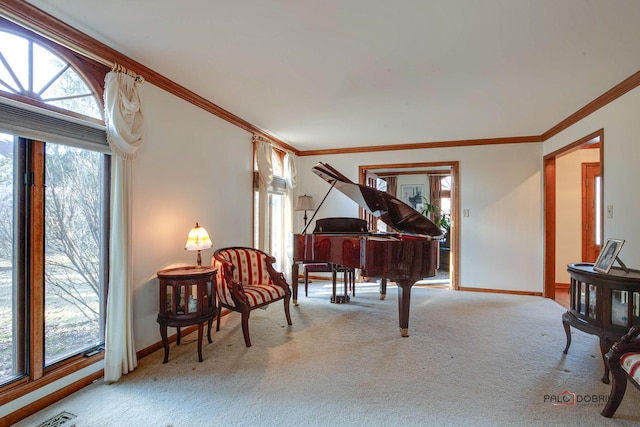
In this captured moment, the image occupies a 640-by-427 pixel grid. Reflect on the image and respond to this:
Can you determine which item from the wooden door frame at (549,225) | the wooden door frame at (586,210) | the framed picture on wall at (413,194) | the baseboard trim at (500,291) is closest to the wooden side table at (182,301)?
the baseboard trim at (500,291)

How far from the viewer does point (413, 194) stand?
26.3 feet

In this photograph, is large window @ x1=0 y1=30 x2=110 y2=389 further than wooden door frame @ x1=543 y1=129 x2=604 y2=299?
No

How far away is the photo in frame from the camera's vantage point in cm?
227

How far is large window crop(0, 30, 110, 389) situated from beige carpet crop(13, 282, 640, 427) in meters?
0.41

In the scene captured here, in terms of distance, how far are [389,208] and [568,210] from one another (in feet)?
11.6

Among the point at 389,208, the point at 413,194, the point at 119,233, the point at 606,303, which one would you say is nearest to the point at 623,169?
the point at 606,303

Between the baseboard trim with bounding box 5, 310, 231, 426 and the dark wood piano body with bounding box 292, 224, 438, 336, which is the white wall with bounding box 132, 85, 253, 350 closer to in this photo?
the baseboard trim with bounding box 5, 310, 231, 426

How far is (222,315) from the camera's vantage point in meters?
3.59

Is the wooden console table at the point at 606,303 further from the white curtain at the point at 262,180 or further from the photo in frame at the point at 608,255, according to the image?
the white curtain at the point at 262,180

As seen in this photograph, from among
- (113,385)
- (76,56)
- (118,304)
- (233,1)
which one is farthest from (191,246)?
(233,1)

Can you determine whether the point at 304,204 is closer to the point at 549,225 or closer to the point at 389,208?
the point at 389,208

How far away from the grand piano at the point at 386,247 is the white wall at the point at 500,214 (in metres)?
1.84

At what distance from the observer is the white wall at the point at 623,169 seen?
2729 mm

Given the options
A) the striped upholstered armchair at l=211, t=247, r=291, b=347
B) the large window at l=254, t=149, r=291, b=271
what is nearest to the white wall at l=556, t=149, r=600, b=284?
the large window at l=254, t=149, r=291, b=271
